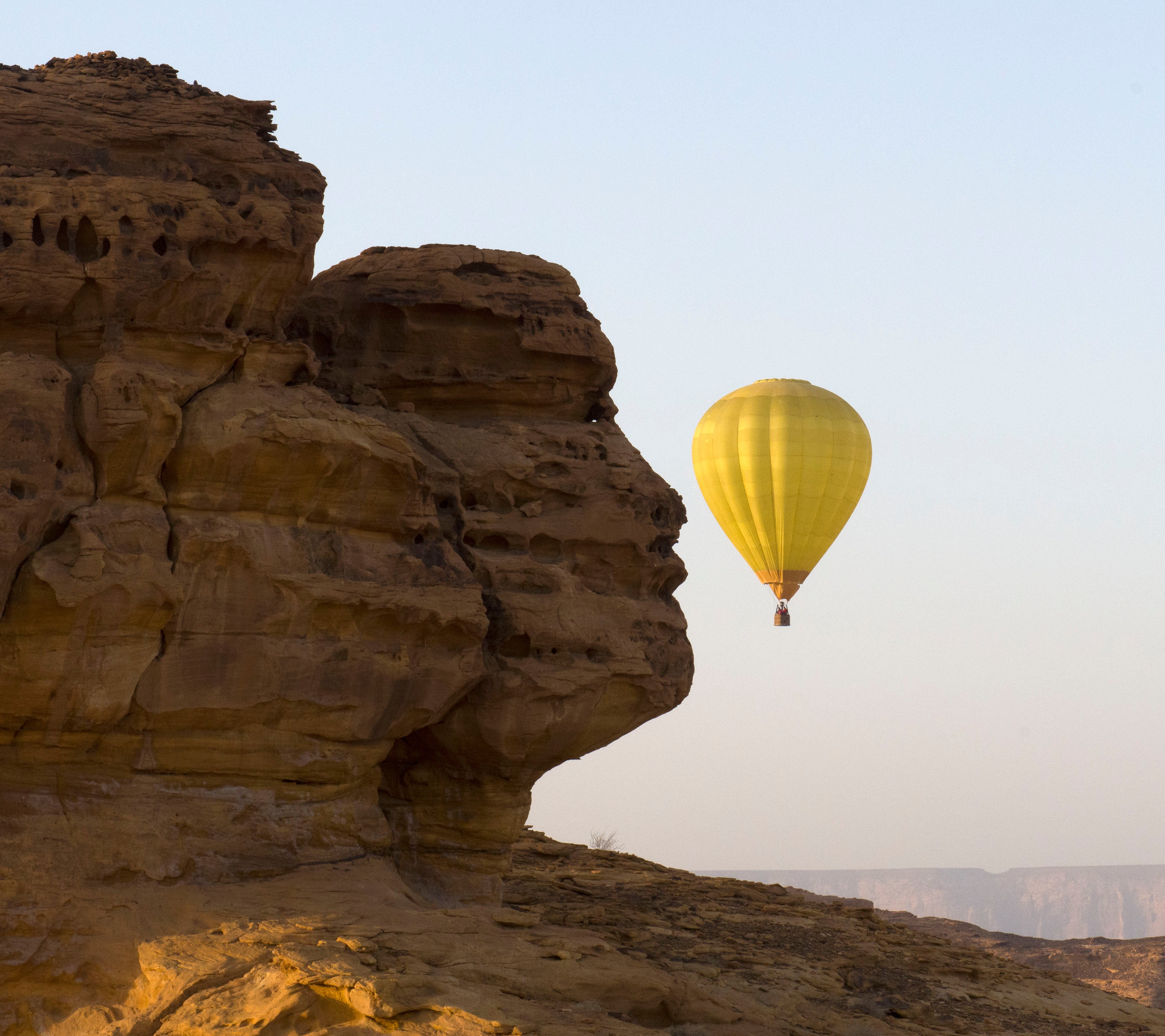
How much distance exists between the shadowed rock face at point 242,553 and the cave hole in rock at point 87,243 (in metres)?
0.03

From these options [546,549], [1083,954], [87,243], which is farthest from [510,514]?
[1083,954]

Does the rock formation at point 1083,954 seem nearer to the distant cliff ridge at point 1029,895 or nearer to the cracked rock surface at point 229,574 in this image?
the cracked rock surface at point 229,574

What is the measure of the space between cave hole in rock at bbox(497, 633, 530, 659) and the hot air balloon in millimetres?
20891

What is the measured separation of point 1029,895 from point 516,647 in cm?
12406

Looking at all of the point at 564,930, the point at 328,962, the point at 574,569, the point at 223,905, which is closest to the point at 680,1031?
the point at 564,930

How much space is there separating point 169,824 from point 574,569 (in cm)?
571

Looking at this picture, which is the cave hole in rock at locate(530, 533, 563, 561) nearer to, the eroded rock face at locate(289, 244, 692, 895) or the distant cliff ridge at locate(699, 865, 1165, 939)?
the eroded rock face at locate(289, 244, 692, 895)

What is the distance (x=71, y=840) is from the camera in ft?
54.2

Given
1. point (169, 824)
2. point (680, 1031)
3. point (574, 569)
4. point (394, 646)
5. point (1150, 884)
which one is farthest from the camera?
point (1150, 884)

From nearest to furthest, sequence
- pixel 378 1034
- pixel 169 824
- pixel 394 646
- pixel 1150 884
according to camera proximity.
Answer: pixel 378 1034 < pixel 169 824 < pixel 394 646 < pixel 1150 884

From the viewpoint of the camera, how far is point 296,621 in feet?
57.1

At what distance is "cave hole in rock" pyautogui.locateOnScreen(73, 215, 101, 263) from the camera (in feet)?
55.9

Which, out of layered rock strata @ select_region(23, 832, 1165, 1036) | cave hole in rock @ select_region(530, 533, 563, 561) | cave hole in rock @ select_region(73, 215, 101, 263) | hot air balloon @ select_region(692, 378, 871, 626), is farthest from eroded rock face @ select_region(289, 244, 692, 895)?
hot air balloon @ select_region(692, 378, 871, 626)

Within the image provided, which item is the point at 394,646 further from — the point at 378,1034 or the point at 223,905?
the point at 378,1034
